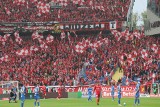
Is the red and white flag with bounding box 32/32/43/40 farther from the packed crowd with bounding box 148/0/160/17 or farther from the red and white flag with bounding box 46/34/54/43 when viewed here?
the packed crowd with bounding box 148/0/160/17

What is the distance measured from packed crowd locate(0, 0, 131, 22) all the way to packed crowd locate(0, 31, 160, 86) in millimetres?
3107

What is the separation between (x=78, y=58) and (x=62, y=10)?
1235 cm

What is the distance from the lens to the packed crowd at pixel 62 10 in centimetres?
7975

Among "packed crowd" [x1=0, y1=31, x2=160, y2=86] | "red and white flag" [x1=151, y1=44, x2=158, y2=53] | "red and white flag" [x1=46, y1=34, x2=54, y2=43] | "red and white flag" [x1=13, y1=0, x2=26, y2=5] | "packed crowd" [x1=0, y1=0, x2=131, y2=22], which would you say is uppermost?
"red and white flag" [x1=13, y1=0, x2=26, y2=5]

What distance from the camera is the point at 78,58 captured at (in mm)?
71312

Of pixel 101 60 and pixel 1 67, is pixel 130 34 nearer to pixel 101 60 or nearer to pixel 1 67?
pixel 101 60

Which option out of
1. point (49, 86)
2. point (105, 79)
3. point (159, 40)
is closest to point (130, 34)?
point (159, 40)

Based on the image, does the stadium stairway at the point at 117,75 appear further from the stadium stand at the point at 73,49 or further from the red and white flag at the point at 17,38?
the red and white flag at the point at 17,38

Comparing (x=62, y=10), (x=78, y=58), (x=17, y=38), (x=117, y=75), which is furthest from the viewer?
(x=62, y=10)

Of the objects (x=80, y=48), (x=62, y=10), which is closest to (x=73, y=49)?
(x=80, y=48)

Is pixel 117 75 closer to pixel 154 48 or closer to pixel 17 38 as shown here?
pixel 154 48

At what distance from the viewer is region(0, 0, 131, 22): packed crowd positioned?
3140 inches

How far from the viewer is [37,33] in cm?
7944

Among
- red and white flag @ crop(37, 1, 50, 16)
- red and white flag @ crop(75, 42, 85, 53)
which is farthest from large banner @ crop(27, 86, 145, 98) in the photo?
red and white flag @ crop(37, 1, 50, 16)
